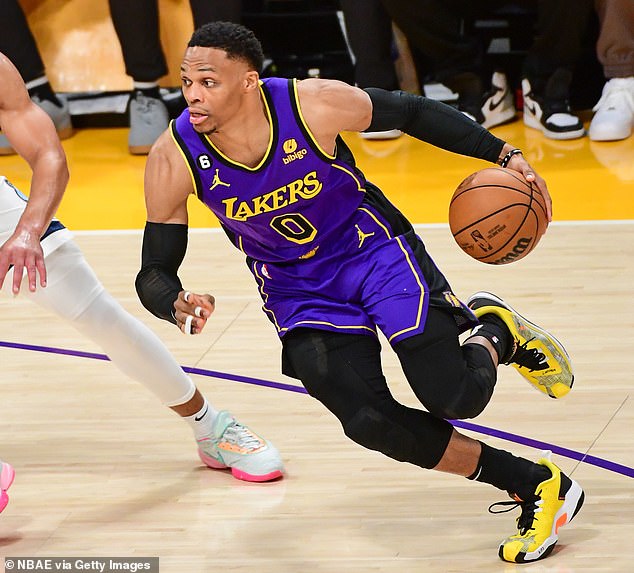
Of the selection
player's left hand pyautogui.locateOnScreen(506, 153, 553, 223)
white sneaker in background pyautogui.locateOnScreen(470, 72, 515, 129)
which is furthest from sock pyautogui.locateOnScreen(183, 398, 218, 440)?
white sneaker in background pyautogui.locateOnScreen(470, 72, 515, 129)

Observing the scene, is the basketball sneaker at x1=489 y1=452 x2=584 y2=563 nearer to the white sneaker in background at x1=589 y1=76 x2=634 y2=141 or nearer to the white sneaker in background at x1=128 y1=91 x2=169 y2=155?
the white sneaker in background at x1=589 y1=76 x2=634 y2=141

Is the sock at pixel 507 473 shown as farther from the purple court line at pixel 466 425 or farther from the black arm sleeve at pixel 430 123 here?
the black arm sleeve at pixel 430 123

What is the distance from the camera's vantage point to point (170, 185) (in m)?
3.67

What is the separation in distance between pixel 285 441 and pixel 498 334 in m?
1.01

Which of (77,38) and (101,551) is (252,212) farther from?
(77,38)

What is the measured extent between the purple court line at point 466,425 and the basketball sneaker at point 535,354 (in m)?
0.24

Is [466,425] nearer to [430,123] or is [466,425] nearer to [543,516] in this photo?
[543,516]

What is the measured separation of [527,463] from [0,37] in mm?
6110

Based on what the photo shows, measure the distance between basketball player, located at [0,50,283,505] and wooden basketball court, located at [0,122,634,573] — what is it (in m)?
0.13

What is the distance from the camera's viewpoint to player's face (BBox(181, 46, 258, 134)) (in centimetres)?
360

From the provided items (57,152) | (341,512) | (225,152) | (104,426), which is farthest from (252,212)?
(104,426)

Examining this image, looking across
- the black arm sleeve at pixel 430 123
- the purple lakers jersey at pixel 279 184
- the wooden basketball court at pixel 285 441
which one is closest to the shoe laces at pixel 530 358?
the wooden basketball court at pixel 285 441

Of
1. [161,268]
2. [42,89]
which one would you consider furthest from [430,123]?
[42,89]

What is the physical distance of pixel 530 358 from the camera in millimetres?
4152
